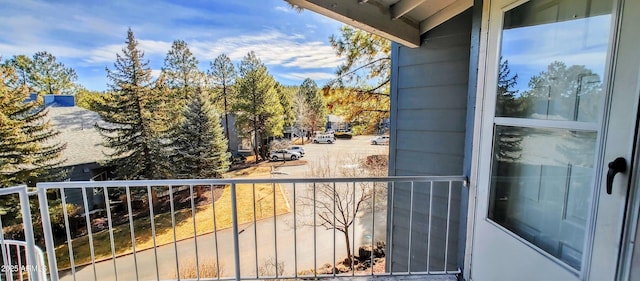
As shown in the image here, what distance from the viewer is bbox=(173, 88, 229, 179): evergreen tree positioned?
1045 cm

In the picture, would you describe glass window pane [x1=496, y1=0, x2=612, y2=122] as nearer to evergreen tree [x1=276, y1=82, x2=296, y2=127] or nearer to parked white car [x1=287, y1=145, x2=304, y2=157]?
parked white car [x1=287, y1=145, x2=304, y2=157]

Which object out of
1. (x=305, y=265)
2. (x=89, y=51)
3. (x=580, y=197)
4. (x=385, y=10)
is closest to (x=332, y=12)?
(x=385, y=10)

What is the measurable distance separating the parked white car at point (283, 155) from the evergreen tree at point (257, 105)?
1.00 m

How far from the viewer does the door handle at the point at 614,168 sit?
32.6 inches

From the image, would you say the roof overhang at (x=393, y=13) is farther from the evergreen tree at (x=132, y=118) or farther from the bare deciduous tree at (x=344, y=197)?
the evergreen tree at (x=132, y=118)

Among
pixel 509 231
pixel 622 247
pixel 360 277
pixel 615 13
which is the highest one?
pixel 615 13

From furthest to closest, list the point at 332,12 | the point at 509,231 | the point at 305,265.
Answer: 1. the point at 305,265
2. the point at 332,12
3. the point at 509,231

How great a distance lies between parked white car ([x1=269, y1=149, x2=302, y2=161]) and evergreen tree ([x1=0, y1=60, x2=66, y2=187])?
313 inches

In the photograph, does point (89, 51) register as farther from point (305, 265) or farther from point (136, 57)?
point (305, 265)

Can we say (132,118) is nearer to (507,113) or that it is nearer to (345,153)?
(345,153)

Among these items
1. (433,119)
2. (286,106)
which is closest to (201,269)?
(433,119)

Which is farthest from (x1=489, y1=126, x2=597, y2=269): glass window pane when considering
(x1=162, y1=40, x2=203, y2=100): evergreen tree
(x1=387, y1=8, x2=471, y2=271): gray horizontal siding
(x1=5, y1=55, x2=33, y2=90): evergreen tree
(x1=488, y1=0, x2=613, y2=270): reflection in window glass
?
(x1=5, y1=55, x2=33, y2=90): evergreen tree

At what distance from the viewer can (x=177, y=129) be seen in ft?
34.8

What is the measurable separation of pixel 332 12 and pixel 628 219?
1.62 meters
